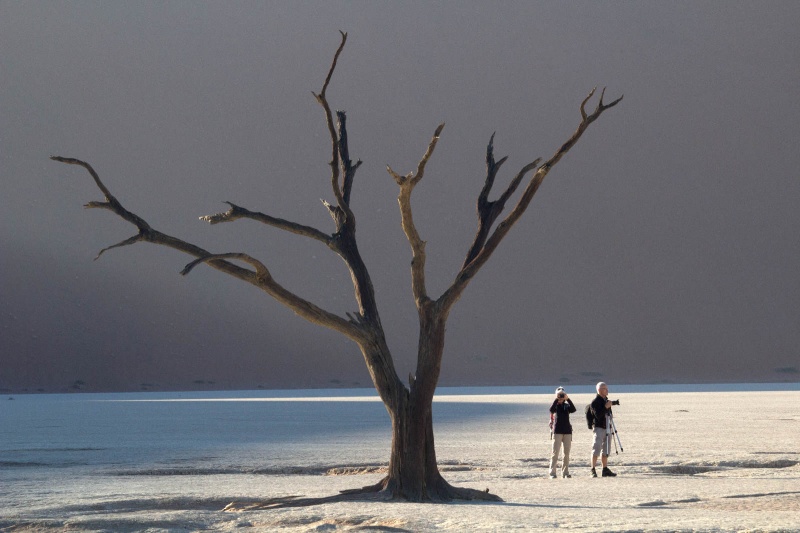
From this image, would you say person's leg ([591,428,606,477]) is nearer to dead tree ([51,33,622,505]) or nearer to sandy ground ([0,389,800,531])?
sandy ground ([0,389,800,531])

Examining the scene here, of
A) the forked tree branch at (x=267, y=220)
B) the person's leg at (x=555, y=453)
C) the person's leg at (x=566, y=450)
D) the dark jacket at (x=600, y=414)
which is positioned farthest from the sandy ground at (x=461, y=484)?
the forked tree branch at (x=267, y=220)

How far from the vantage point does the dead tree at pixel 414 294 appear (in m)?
12.4

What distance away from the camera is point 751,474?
14.8m

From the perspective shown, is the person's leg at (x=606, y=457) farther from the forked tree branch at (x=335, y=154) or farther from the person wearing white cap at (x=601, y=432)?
the forked tree branch at (x=335, y=154)

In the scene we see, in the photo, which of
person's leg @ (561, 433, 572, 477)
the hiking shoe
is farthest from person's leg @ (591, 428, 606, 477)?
person's leg @ (561, 433, 572, 477)

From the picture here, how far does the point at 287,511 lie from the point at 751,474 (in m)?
6.90

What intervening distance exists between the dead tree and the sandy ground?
2.41 ft

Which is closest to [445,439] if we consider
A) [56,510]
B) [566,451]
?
[566,451]

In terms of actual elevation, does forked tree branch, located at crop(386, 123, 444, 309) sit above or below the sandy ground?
above

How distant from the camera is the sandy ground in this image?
34.5 feet

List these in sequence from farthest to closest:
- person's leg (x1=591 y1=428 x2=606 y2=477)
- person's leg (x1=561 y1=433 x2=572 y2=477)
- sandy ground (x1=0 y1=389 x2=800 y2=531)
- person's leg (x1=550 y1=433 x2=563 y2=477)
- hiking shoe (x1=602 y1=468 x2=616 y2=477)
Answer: person's leg (x1=591 y1=428 x2=606 y2=477), person's leg (x1=561 y1=433 x2=572 y2=477), hiking shoe (x1=602 y1=468 x2=616 y2=477), person's leg (x1=550 y1=433 x2=563 y2=477), sandy ground (x1=0 y1=389 x2=800 y2=531)

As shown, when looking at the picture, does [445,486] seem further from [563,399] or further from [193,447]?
[193,447]

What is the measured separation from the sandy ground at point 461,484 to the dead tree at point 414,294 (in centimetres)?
73

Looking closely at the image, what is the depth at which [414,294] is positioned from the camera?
42.3 feet
